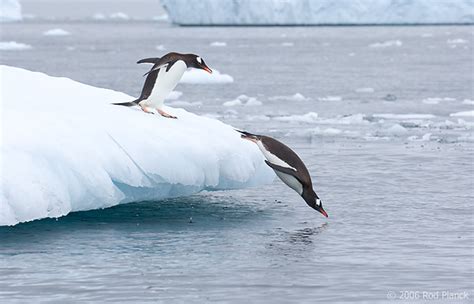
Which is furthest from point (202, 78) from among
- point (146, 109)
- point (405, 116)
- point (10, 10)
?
point (10, 10)

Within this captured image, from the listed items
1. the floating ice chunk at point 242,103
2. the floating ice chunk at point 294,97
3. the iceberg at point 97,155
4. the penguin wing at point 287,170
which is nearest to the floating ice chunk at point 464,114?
the floating ice chunk at point 242,103

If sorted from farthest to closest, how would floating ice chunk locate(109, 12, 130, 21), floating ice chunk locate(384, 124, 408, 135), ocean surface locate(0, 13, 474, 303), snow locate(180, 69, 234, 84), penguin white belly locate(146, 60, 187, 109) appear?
floating ice chunk locate(109, 12, 130, 21) < snow locate(180, 69, 234, 84) < floating ice chunk locate(384, 124, 408, 135) < penguin white belly locate(146, 60, 187, 109) < ocean surface locate(0, 13, 474, 303)

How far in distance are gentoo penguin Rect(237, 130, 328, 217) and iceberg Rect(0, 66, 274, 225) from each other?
43 cm

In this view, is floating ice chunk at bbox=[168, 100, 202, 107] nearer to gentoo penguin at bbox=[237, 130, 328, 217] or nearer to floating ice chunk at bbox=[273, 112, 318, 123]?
floating ice chunk at bbox=[273, 112, 318, 123]

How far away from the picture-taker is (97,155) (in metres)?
9.33

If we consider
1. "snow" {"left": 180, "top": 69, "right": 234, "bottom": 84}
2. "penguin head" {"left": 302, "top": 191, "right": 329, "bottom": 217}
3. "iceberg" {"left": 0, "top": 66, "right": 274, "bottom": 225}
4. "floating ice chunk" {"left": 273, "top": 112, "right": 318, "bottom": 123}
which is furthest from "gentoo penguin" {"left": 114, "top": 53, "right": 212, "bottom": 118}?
"snow" {"left": 180, "top": 69, "right": 234, "bottom": 84}

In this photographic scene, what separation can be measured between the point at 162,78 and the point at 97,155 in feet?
4.82

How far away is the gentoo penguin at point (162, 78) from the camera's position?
1037 centimetres

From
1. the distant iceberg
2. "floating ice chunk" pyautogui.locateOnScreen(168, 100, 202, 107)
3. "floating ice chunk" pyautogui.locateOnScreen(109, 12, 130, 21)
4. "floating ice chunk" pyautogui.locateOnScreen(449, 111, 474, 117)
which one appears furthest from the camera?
"floating ice chunk" pyautogui.locateOnScreen(109, 12, 130, 21)

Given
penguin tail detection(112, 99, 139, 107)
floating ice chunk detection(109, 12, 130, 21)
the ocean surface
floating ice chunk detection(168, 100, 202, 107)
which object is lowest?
the ocean surface

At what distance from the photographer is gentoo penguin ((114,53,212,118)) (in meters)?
10.4

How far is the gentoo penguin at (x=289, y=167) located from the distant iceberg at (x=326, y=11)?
5801 centimetres

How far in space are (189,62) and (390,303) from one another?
403 centimetres

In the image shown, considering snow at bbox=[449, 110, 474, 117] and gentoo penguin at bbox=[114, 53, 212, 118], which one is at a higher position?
gentoo penguin at bbox=[114, 53, 212, 118]
